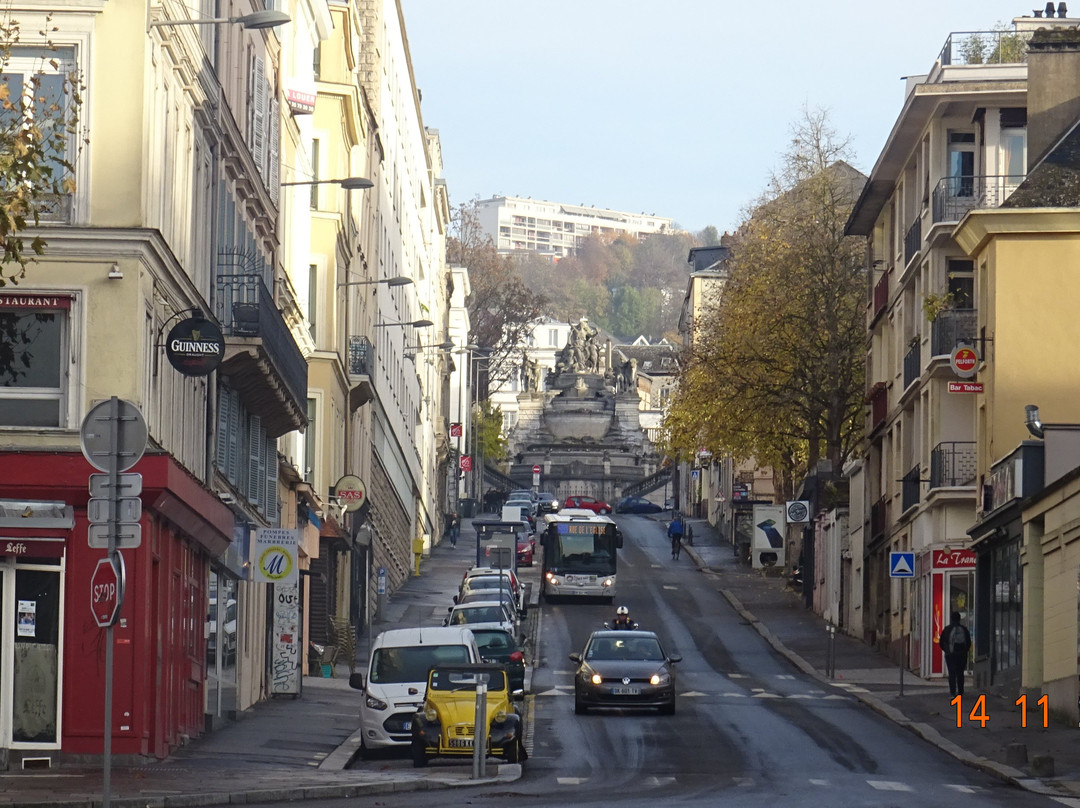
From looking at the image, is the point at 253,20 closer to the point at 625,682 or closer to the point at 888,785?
the point at 888,785

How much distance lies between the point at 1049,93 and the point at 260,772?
25.7 metres

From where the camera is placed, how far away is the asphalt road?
65.2 feet

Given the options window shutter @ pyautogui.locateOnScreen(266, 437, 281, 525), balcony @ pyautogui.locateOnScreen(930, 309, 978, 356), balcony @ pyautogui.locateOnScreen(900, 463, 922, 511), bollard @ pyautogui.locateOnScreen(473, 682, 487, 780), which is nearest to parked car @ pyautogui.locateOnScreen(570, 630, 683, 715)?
window shutter @ pyautogui.locateOnScreen(266, 437, 281, 525)

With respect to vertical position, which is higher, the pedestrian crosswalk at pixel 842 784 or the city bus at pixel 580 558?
the city bus at pixel 580 558

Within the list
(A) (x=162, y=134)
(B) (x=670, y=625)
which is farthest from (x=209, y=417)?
(B) (x=670, y=625)

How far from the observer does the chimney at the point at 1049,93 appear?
4153 centimetres

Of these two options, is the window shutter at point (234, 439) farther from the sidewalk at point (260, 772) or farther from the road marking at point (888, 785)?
the road marking at point (888, 785)

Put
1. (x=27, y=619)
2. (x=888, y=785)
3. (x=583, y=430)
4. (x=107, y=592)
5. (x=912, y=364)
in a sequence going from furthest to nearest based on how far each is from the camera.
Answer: (x=583, y=430) → (x=912, y=364) → (x=27, y=619) → (x=888, y=785) → (x=107, y=592)

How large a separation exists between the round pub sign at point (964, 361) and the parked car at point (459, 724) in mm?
18261

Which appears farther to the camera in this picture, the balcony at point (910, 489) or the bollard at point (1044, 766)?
the balcony at point (910, 489)

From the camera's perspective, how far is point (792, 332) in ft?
209
